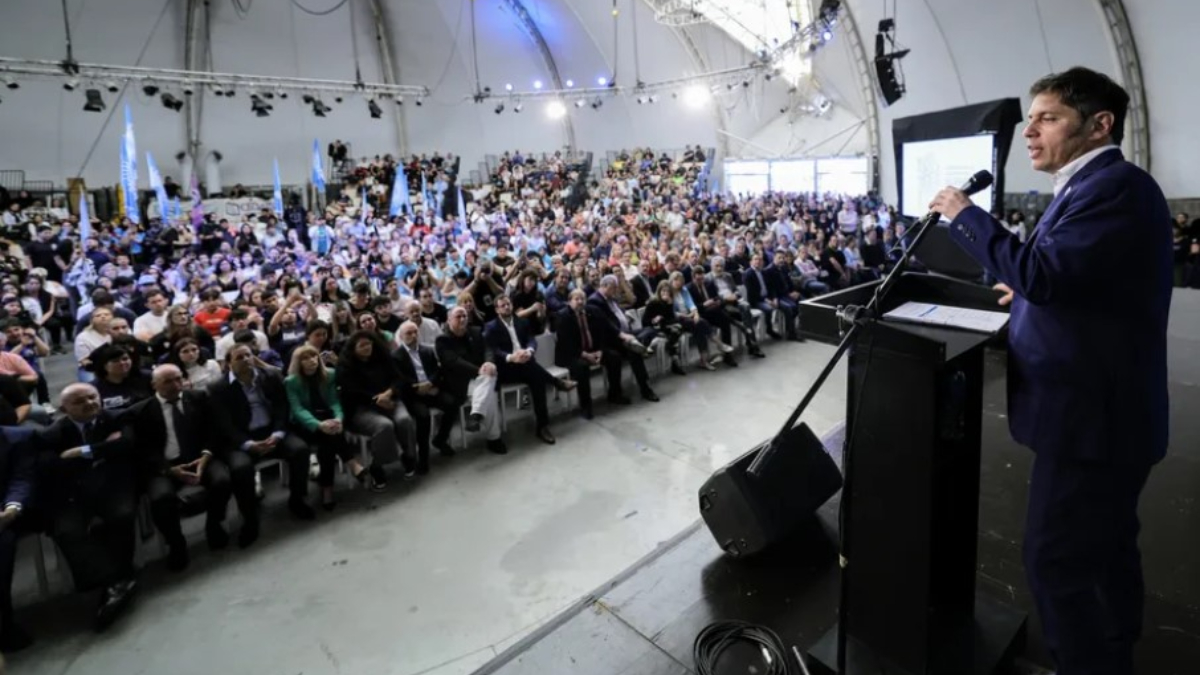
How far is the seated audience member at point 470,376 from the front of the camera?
14.9 feet

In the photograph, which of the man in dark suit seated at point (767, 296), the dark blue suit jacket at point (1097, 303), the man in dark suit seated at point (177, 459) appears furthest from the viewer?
the man in dark suit seated at point (767, 296)

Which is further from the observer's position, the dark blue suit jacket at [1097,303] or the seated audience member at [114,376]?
the seated audience member at [114,376]

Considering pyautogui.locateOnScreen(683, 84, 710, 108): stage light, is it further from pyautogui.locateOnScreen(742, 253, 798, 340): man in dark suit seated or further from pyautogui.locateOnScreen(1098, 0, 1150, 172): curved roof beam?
pyautogui.locateOnScreen(742, 253, 798, 340): man in dark suit seated

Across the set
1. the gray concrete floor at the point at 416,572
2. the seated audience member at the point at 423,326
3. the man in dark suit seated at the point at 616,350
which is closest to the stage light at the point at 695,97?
the man in dark suit seated at the point at 616,350

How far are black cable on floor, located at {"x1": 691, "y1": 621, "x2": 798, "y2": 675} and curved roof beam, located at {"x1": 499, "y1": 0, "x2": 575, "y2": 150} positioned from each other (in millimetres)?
22512

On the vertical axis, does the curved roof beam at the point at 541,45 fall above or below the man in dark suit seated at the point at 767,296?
above

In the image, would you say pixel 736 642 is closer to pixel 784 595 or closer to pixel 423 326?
pixel 784 595

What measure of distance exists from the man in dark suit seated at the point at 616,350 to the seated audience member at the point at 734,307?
1561 mm

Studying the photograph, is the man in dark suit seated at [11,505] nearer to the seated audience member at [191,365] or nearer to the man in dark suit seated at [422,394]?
the seated audience member at [191,365]

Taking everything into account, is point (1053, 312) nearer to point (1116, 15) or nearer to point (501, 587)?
point (501, 587)

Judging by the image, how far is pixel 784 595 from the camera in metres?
2.14

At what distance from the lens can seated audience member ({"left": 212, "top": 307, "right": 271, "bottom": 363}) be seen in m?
4.61

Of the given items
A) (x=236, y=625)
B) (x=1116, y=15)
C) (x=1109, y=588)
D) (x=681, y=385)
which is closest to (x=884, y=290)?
(x=1109, y=588)

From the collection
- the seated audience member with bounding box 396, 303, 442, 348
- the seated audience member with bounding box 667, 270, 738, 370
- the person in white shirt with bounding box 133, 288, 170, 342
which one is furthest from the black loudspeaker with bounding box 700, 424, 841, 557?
the person in white shirt with bounding box 133, 288, 170, 342
